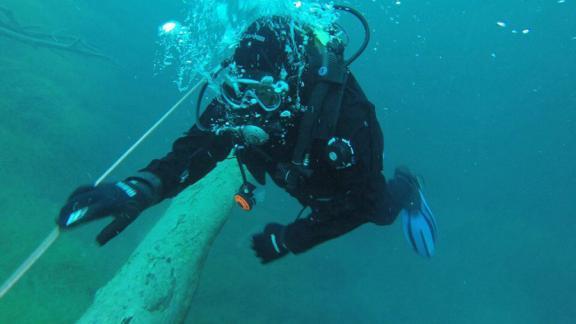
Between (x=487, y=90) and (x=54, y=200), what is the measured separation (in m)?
54.5

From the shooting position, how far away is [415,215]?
10.7 ft

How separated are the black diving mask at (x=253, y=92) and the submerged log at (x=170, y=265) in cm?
205

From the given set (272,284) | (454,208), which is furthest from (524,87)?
(272,284)

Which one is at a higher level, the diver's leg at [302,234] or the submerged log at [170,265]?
the diver's leg at [302,234]

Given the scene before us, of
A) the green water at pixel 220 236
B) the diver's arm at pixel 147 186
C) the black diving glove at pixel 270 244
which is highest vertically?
the diver's arm at pixel 147 186

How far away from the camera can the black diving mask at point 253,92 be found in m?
2.14

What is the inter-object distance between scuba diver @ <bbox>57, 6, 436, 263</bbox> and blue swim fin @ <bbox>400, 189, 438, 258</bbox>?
57 centimetres

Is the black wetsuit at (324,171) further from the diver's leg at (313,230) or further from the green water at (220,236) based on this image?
the green water at (220,236)

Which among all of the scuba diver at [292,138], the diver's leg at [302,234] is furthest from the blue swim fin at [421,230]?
the diver's leg at [302,234]

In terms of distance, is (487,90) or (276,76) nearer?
(276,76)

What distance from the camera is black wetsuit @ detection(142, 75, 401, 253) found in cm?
240

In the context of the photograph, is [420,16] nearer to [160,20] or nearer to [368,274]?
[160,20]

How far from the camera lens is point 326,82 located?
241 cm

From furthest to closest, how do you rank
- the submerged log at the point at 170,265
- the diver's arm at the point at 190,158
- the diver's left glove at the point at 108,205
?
the submerged log at the point at 170,265 → the diver's arm at the point at 190,158 → the diver's left glove at the point at 108,205
